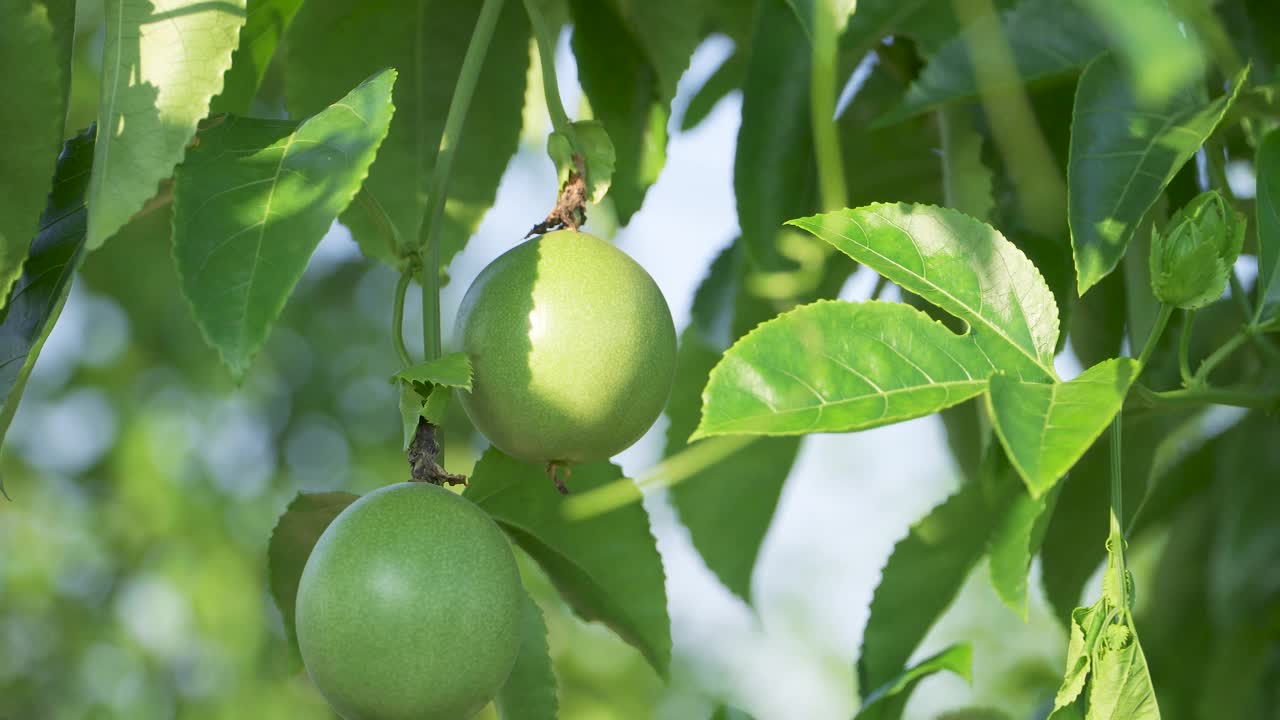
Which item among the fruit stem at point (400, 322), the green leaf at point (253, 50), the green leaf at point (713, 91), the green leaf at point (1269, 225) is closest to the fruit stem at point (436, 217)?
the fruit stem at point (400, 322)

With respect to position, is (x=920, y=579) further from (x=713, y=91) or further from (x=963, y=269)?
(x=713, y=91)

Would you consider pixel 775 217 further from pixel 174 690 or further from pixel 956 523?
pixel 174 690

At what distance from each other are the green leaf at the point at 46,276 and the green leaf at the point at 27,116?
14mm

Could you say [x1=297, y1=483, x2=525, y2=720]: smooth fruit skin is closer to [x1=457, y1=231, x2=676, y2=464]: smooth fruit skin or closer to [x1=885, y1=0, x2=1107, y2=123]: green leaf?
[x1=457, y1=231, x2=676, y2=464]: smooth fruit skin

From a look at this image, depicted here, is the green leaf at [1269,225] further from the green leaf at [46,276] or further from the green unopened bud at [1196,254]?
the green leaf at [46,276]

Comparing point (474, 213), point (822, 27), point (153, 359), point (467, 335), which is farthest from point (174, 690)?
point (822, 27)

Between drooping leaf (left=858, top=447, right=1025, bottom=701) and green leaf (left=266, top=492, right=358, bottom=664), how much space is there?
273mm

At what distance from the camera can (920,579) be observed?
68 cm

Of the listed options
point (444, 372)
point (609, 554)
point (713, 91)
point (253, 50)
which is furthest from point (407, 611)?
point (713, 91)

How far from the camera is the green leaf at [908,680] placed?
2.00ft

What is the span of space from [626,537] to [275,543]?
168 mm

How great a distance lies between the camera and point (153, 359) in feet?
7.37

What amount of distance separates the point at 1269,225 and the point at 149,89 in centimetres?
45

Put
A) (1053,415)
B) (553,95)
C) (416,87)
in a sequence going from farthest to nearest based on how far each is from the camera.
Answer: (416,87), (553,95), (1053,415)
